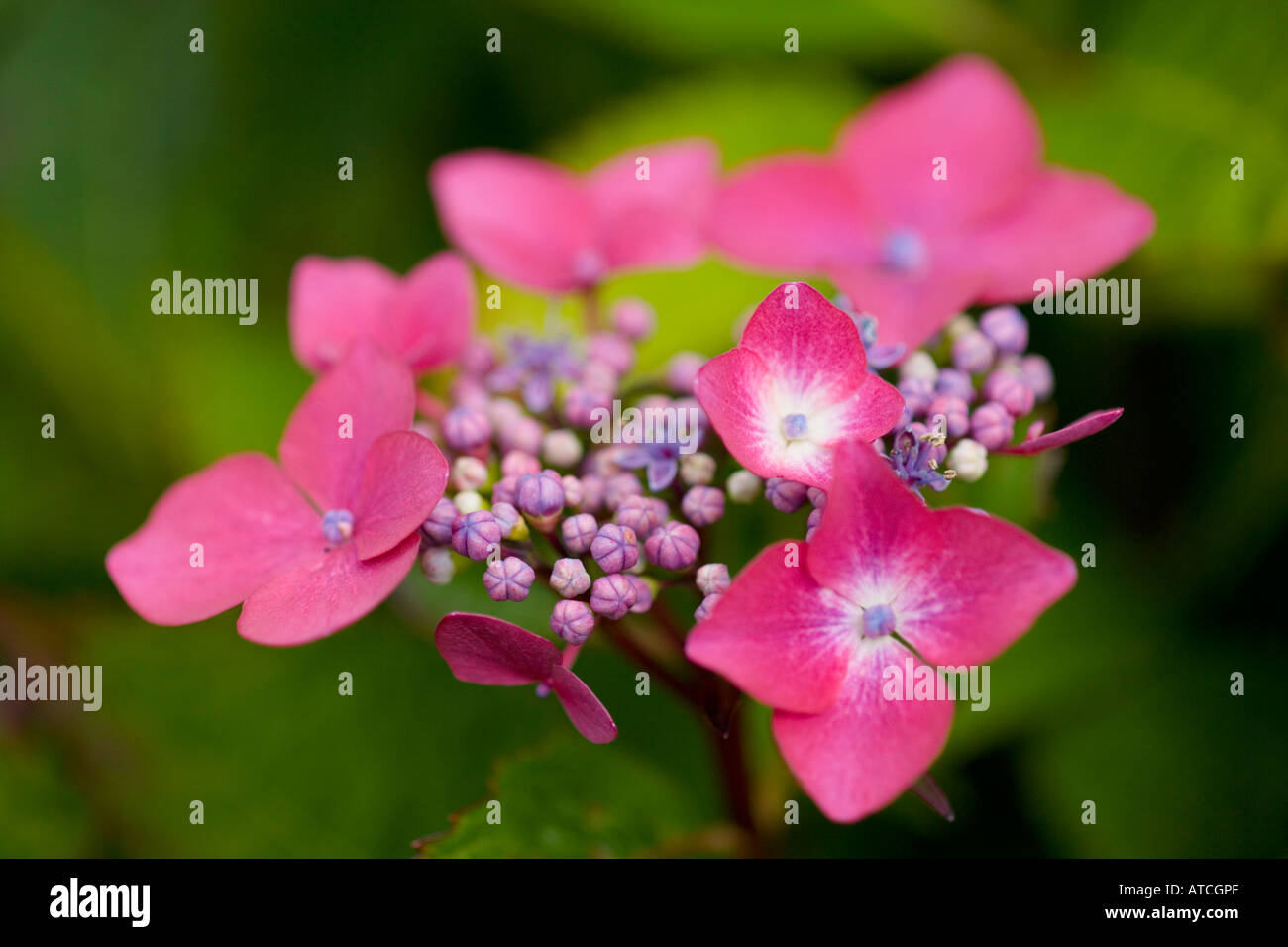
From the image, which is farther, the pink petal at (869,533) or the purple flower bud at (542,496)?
the purple flower bud at (542,496)

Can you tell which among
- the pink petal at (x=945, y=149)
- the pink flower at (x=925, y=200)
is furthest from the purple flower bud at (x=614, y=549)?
the pink petal at (x=945, y=149)

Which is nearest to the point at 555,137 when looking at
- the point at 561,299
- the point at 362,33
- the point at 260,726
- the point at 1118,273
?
the point at 362,33

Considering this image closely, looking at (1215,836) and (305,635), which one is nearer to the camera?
(305,635)

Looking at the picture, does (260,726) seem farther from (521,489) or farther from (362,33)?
(362,33)

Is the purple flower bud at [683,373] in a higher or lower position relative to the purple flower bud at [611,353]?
lower

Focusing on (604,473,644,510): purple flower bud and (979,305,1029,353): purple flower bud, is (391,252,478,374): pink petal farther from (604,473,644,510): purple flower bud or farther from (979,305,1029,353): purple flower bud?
(979,305,1029,353): purple flower bud

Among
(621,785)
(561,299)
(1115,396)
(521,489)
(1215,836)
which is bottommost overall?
(1215,836)

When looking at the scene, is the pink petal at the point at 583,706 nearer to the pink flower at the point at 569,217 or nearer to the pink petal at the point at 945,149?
the pink flower at the point at 569,217
